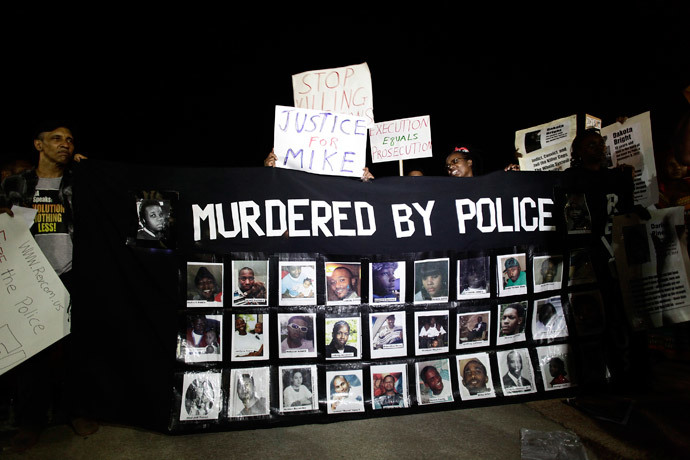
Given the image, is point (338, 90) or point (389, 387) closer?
point (389, 387)

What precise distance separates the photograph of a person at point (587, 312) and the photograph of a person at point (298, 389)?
2.18m

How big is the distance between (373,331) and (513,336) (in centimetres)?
114

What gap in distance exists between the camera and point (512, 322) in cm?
264

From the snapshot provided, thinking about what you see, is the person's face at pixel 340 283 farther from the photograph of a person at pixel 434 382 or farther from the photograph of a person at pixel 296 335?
the photograph of a person at pixel 434 382

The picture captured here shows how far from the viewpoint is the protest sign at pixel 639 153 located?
3.12m

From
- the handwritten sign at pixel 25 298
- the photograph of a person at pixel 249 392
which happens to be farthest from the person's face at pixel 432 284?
the handwritten sign at pixel 25 298

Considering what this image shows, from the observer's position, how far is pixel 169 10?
4.52 metres

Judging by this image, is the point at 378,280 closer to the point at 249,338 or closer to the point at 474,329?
the point at 474,329

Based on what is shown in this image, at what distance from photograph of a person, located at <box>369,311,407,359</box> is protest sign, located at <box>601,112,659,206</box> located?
8.78 ft

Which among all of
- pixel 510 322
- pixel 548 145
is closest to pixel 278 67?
pixel 548 145

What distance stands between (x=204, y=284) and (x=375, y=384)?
4.64ft

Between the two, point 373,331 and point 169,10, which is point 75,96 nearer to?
point 169,10

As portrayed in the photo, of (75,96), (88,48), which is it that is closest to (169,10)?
(88,48)

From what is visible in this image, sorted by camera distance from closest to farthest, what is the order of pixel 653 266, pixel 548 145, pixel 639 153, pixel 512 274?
1. pixel 512 274
2. pixel 653 266
3. pixel 639 153
4. pixel 548 145
